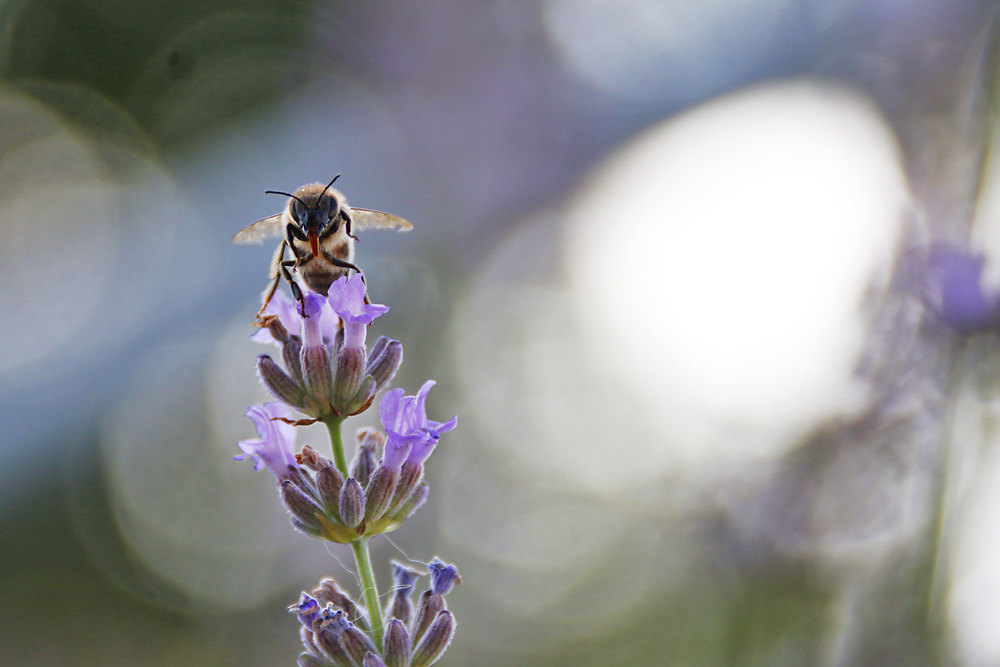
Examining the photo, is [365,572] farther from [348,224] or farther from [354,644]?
[348,224]

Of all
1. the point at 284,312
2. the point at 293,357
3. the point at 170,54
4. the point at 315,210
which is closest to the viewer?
the point at 293,357

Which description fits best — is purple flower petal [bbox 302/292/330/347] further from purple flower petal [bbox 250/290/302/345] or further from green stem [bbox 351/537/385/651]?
green stem [bbox 351/537/385/651]

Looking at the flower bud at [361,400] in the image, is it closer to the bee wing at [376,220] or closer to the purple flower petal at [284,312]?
the purple flower petal at [284,312]

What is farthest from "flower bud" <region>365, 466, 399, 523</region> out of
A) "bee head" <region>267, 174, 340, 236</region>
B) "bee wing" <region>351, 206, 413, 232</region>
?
"bee wing" <region>351, 206, 413, 232</region>

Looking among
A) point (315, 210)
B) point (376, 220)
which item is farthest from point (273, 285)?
point (376, 220)

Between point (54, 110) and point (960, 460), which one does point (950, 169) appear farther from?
point (54, 110)

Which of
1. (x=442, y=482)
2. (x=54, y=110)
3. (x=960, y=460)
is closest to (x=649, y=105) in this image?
(x=442, y=482)

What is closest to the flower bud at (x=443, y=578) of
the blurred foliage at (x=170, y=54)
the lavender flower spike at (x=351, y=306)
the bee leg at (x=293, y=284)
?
the lavender flower spike at (x=351, y=306)
